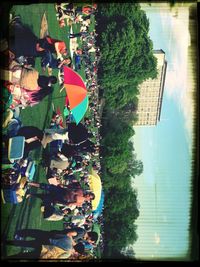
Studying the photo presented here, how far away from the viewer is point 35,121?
272 inches

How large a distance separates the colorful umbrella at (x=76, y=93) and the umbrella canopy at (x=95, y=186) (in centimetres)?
90

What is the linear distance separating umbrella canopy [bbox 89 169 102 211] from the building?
41.6 inches

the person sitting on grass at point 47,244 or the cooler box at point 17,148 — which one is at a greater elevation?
the cooler box at point 17,148

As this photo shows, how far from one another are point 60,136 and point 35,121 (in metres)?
0.47

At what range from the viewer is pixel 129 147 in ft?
22.2

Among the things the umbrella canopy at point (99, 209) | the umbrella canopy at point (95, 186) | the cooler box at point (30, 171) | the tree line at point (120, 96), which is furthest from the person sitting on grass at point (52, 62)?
the umbrella canopy at point (99, 209)

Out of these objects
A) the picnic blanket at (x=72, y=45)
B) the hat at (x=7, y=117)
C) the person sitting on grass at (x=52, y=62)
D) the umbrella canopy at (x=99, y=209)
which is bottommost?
the umbrella canopy at (x=99, y=209)

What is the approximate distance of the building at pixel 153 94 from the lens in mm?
6680

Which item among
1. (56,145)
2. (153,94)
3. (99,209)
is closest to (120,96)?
(153,94)

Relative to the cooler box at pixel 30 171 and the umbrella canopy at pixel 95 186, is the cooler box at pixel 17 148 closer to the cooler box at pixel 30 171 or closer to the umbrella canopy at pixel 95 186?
the cooler box at pixel 30 171

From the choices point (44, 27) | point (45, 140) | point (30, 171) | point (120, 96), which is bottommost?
point (30, 171)

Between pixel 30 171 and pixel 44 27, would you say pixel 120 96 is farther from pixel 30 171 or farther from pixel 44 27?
pixel 30 171

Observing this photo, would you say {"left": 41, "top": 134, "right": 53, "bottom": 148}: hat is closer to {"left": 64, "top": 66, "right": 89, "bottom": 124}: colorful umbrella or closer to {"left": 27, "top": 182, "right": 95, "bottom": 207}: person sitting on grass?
{"left": 64, "top": 66, "right": 89, "bottom": 124}: colorful umbrella

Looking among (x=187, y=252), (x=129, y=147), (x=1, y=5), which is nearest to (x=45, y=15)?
(x=1, y=5)
